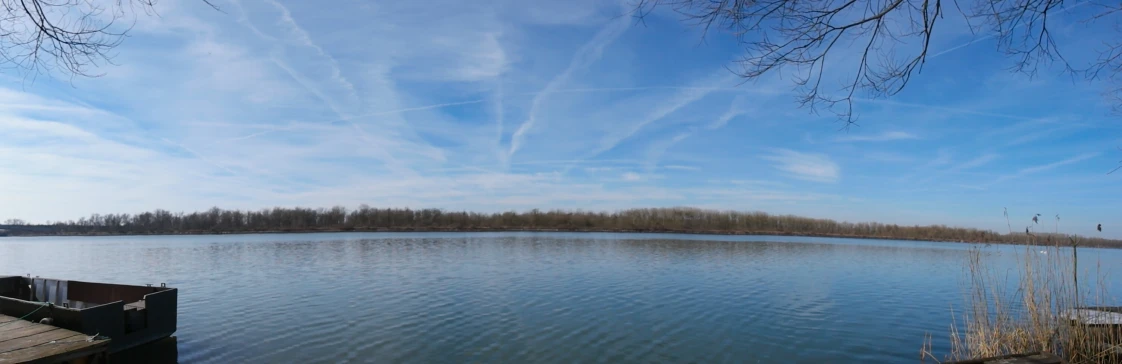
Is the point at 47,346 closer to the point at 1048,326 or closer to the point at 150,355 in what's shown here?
the point at 150,355

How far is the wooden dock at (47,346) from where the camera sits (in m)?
6.21

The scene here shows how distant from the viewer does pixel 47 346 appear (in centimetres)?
671

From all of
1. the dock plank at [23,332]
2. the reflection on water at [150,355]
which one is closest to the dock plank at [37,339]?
the dock plank at [23,332]

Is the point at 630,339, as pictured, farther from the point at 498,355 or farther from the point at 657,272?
the point at 657,272

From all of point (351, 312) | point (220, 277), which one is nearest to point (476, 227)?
point (220, 277)

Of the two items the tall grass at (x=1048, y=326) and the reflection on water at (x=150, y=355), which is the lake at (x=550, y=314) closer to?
the reflection on water at (x=150, y=355)

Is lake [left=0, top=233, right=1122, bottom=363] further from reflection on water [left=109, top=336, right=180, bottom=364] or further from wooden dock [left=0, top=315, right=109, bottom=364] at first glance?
wooden dock [left=0, top=315, right=109, bottom=364]

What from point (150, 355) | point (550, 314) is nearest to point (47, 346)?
point (150, 355)

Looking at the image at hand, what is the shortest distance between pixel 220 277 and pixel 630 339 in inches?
776

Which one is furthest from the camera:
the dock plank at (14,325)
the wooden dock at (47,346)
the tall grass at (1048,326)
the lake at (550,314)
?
the lake at (550,314)

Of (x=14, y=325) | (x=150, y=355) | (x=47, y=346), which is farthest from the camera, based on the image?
(x=150, y=355)

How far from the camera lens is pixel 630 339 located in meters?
10.8

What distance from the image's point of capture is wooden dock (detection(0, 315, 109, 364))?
6.21m

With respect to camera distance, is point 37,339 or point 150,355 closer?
point 37,339
